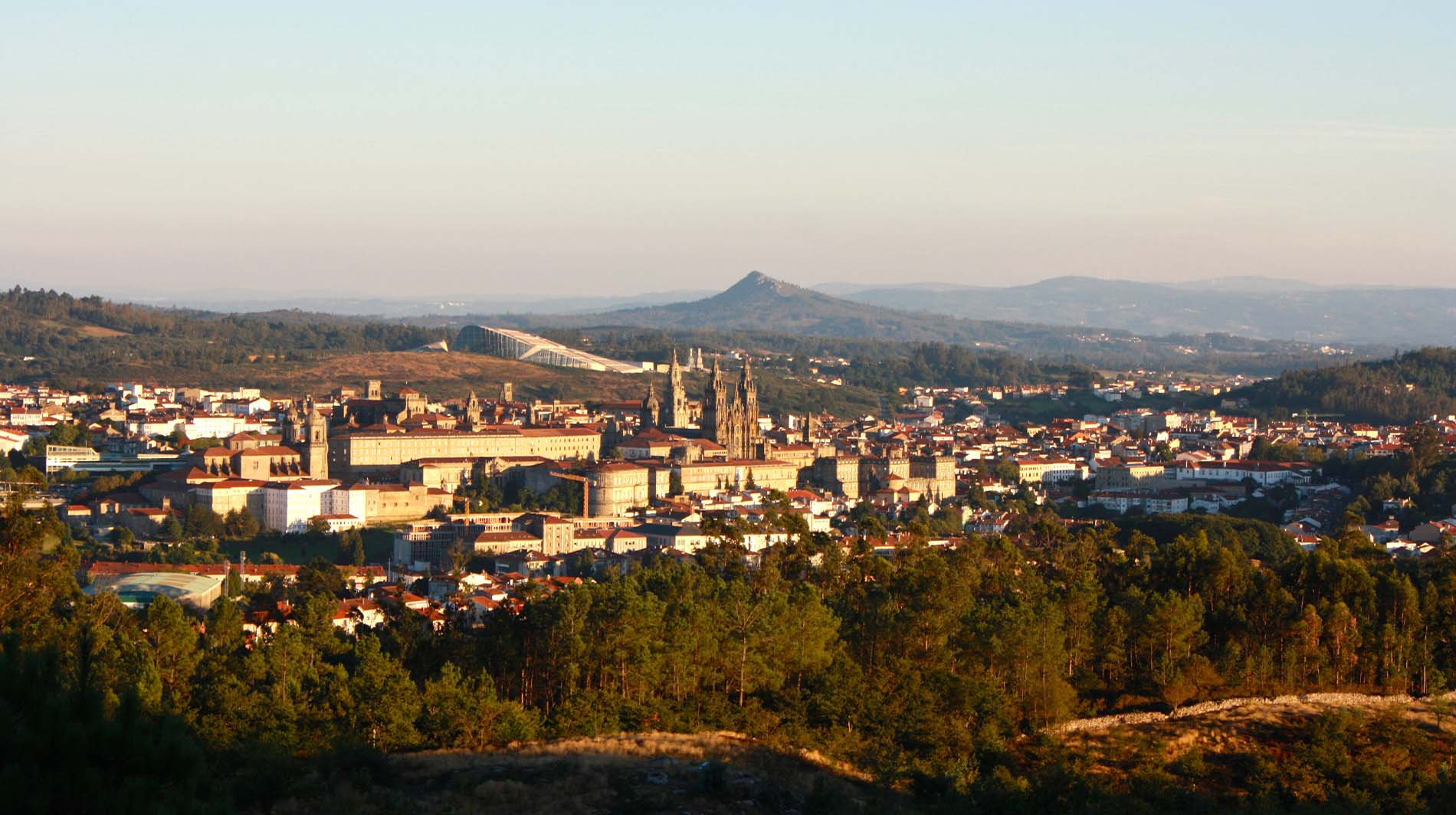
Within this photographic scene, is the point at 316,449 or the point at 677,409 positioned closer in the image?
the point at 316,449

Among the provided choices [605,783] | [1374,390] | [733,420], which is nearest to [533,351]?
[1374,390]

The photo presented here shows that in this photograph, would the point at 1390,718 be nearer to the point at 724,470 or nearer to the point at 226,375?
the point at 724,470

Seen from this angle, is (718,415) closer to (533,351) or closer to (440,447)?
(440,447)

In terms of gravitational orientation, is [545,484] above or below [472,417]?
below

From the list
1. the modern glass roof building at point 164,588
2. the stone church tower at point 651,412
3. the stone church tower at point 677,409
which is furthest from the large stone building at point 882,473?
the modern glass roof building at point 164,588

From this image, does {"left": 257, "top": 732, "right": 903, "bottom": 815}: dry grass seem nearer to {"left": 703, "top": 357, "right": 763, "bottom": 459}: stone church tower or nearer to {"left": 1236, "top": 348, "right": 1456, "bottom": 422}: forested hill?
{"left": 703, "top": 357, "right": 763, "bottom": 459}: stone church tower

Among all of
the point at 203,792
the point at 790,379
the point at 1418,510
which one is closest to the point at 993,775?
the point at 203,792

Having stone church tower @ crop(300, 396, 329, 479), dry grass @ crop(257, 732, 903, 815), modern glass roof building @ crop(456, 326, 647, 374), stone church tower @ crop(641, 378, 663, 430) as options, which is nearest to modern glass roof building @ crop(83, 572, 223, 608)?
dry grass @ crop(257, 732, 903, 815)
